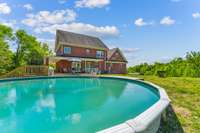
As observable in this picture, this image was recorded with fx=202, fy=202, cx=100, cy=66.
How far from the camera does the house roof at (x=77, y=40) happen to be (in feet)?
104

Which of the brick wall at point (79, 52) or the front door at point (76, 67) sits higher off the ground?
the brick wall at point (79, 52)

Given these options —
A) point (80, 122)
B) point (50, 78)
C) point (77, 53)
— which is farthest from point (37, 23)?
point (80, 122)

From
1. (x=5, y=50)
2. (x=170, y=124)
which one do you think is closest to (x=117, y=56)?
(x=5, y=50)

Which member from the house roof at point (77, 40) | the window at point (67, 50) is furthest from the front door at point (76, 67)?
the house roof at point (77, 40)

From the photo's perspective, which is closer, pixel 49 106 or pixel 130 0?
pixel 49 106

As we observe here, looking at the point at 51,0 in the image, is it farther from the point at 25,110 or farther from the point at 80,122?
the point at 80,122

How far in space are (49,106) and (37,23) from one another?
29.1 m

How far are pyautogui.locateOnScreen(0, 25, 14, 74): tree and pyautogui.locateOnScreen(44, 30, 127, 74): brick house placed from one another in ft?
18.2

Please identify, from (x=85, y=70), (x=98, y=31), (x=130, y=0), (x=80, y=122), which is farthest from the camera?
(x=98, y=31)

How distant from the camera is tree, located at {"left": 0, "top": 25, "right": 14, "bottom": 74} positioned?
28.9 metres

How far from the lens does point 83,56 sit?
34.0 metres

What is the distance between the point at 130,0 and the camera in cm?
2228

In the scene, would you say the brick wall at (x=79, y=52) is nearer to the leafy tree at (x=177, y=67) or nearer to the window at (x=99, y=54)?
the window at (x=99, y=54)

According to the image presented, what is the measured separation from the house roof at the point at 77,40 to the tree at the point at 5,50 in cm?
751
